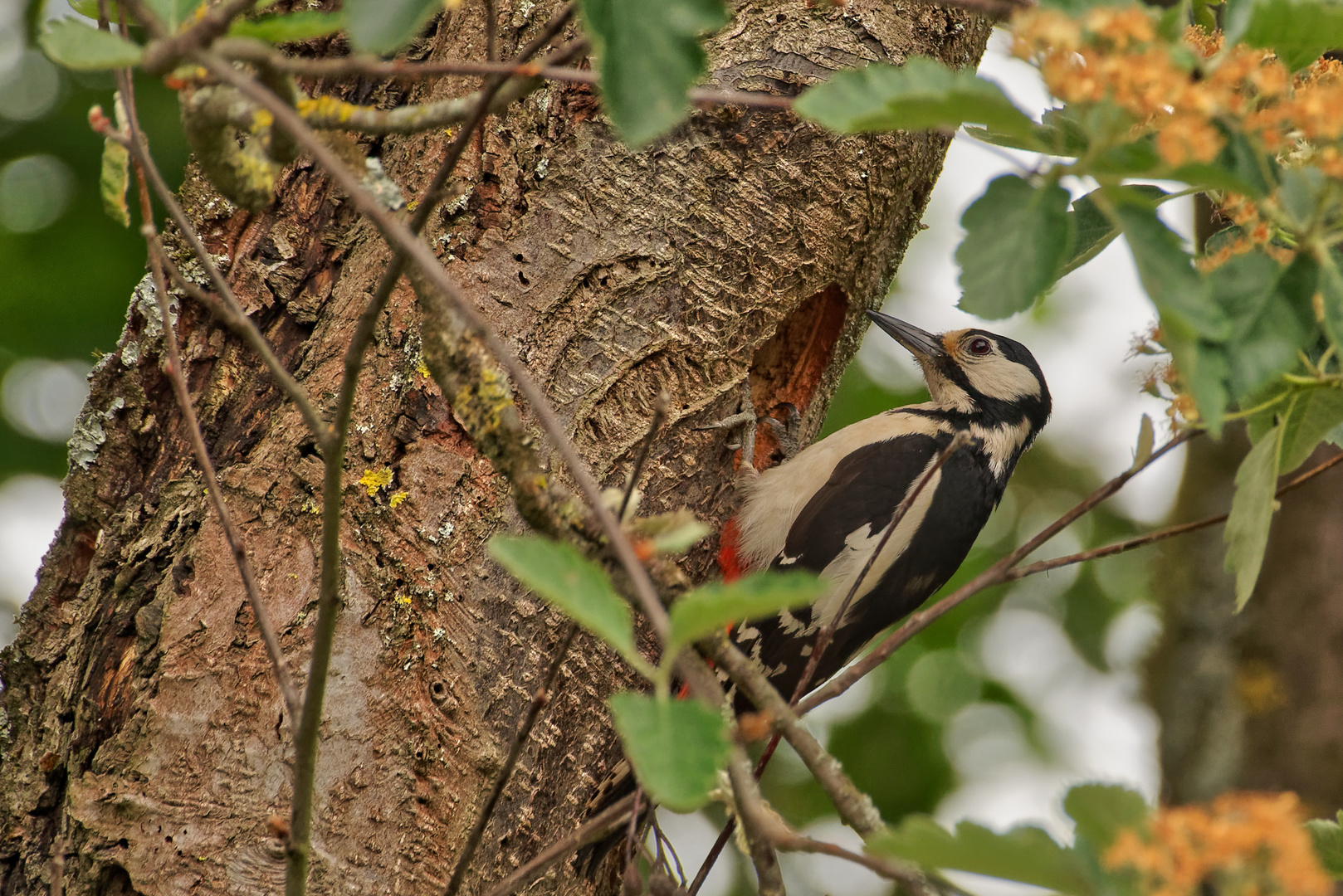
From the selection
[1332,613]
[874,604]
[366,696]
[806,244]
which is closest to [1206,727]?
[1332,613]

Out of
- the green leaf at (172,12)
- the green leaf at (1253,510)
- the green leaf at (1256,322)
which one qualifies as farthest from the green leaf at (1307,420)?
the green leaf at (172,12)

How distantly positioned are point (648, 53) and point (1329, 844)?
1334 millimetres

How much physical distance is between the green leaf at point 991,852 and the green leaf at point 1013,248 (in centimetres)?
49

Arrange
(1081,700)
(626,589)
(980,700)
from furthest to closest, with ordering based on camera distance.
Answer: (1081,700)
(980,700)
(626,589)

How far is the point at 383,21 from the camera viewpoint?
97cm

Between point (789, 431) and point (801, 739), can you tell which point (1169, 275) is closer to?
point (801, 739)

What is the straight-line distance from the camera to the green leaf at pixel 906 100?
993mm

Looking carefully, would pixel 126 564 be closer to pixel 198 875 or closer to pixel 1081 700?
pixel 198 875

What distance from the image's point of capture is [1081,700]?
5.75 metres

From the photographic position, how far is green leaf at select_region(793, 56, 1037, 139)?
3.26 feet

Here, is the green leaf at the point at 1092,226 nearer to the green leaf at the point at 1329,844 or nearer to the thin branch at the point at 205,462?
the green leaf at the point at 1329,844

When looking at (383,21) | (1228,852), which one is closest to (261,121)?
(383,21)

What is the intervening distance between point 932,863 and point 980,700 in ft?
14.9

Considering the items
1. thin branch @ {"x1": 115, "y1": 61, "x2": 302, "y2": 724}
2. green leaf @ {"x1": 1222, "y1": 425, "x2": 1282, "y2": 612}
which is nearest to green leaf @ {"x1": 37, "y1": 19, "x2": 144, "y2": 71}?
thin branch @ {"x1": 115, "y1": 61, "x2": 302, "y2": 724}
